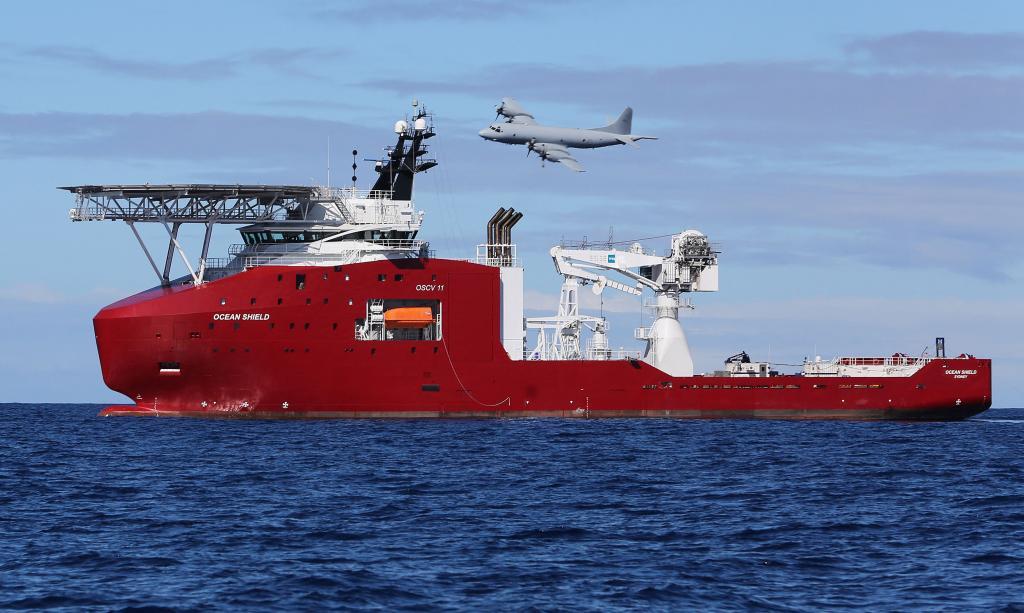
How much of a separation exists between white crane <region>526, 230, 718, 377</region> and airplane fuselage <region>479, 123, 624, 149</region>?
15.8 ft

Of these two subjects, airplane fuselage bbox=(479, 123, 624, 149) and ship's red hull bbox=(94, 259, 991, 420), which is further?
airplane fuselage bbox=(479, 123, 624, 149)

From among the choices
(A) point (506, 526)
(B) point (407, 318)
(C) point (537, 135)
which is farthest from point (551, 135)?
(A) point (506, 526)

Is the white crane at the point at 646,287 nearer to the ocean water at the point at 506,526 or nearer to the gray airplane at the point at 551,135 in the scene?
the gray airplane at the point at 551,135

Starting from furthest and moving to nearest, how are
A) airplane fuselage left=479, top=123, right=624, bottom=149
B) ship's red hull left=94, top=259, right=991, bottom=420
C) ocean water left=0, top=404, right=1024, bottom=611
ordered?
A: airplane fuselage left=479, top=123, right=624, bottom=149 < ship's red hull left=94, top=259, right=991, bottom=420 < ocean water left=0, top=404, right=1024, bottom=611

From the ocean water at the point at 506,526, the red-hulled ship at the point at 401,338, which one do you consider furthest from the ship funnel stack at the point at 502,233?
the ocean water at the point at 506,526

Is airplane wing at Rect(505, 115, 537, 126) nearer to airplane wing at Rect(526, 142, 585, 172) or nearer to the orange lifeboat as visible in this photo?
airplane wing at Rect(526, 142, 585, 172)

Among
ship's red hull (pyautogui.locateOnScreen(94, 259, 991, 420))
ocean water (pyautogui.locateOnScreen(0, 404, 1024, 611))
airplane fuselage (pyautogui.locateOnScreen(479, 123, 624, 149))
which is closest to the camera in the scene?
ocean water (pyautogui.locateOnScreen(0, 404, 1024, 611))

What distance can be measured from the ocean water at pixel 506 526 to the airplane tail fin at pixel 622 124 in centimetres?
2154

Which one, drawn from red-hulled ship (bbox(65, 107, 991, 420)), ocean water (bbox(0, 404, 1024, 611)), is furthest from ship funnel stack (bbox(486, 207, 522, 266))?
ocean water (bbox(0, 404, 1024, 611))

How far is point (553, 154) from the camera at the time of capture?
59344 millimetres

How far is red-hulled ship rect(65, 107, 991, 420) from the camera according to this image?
51.5 metres

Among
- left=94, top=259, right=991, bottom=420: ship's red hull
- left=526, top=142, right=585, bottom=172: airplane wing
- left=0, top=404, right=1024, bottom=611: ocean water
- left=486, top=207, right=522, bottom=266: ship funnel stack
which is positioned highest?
left=526, top=142, right=585, bottom=172: airplane wing

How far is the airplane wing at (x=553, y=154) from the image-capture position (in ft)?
194

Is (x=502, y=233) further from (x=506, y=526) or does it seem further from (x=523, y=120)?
(x=506, y=526)
